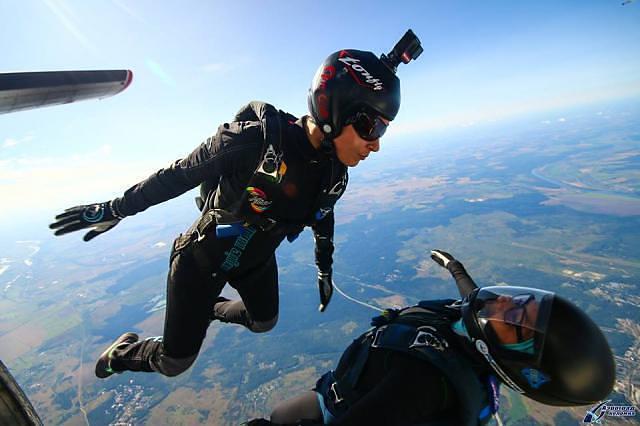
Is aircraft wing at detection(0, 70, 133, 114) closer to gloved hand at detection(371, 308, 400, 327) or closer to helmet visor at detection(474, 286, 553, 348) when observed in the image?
gloved hand at detection(371, 308, 400, 327)

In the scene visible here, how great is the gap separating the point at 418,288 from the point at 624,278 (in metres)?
30.6

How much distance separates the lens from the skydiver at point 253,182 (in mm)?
2092

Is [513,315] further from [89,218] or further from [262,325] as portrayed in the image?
[89,218]

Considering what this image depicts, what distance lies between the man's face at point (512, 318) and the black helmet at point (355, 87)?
1.42 metres

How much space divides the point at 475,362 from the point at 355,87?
1883 millimetres

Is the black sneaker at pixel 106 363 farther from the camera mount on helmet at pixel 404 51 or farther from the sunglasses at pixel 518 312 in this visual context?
the camera mount on helmet at pixel 404 51

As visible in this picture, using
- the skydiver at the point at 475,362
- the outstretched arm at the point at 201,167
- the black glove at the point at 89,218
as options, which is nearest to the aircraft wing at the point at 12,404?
the skydiver at the point at 475,362

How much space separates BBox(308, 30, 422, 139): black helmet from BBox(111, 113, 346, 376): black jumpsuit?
26 centimetres

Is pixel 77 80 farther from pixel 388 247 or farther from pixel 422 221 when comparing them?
pixel 422 221

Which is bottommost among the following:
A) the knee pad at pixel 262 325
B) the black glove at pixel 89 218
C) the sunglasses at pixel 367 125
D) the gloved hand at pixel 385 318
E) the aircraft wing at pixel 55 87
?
the knee pad at pixel 262 325

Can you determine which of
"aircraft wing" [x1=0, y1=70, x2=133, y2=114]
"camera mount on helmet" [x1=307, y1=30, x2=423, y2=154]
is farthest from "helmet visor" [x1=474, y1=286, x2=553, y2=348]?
"aircraft wing" [x1=0, y1=70, x2=133, y2=114]

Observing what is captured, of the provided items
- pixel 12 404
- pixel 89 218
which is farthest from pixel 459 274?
pixel 89 218

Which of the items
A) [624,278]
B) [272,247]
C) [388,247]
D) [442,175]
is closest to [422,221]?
[388,247]

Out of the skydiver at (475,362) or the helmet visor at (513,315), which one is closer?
the skydiver at (475,362)
